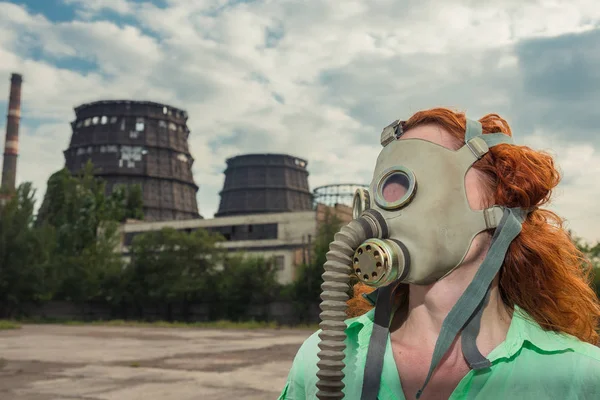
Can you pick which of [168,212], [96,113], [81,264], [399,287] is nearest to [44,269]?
[81,264]

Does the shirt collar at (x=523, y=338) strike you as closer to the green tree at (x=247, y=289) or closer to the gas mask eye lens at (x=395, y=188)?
the gas mask eye lens at (x=395, y=188)

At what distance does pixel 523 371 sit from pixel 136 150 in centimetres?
6427

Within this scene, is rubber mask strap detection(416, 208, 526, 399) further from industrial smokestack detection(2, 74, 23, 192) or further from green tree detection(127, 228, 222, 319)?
industrial smokestack detection(2, 74, 23, 192)

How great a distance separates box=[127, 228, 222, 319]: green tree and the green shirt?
4048 centimetres

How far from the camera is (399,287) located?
6.10 feet

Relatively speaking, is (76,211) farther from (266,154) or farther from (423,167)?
(423,167)

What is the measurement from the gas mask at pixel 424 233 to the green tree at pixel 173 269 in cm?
4056

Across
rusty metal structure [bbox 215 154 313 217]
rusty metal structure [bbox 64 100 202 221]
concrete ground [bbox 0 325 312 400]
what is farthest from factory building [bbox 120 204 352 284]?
concrete ground [bbox 0 325 312 400]

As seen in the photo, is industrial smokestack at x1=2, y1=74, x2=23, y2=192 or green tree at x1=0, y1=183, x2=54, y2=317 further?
industrial smokestack at x1=2, y1=74, x2=23, y2=192

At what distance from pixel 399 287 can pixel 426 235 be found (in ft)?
1.07

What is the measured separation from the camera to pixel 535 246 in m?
1.70

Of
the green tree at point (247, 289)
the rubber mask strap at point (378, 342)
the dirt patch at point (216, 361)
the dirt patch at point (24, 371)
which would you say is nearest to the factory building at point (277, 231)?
the green tree at point (247, 289)

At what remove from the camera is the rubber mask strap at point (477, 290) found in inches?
61.7

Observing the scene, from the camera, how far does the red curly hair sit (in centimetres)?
166
